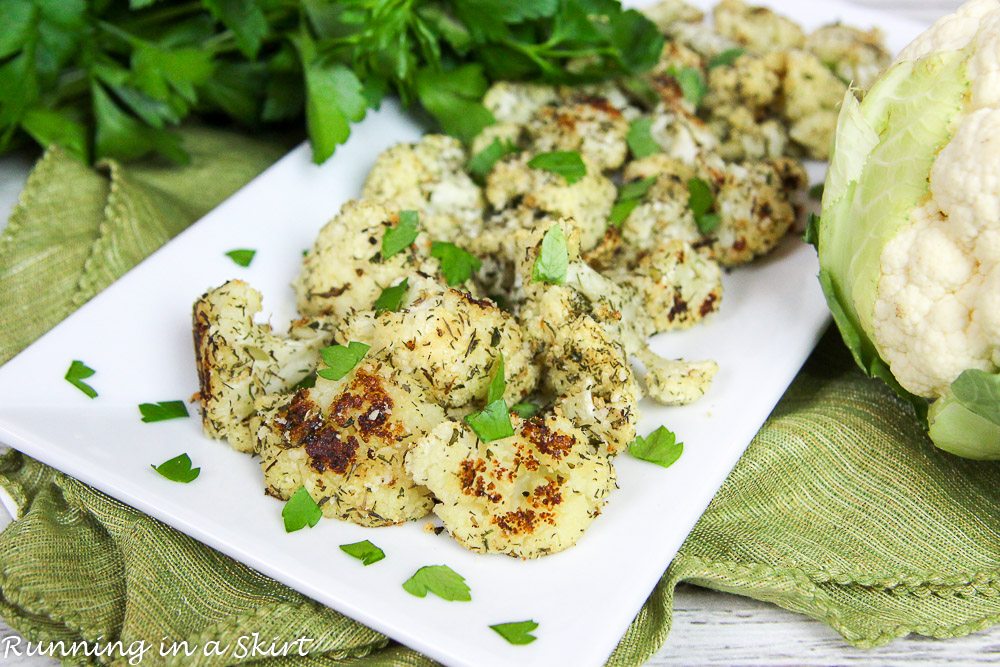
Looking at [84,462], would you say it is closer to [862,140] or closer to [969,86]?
[862,140]

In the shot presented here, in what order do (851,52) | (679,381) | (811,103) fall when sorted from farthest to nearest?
(851,52)
(811,103)
(679,381)

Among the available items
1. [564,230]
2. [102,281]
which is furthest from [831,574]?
[102,281]

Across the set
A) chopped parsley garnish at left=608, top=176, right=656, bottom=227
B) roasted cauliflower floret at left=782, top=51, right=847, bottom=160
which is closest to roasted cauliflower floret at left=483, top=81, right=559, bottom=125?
chopped parsley garnish at left=608, top=176, right=656, bottom=227

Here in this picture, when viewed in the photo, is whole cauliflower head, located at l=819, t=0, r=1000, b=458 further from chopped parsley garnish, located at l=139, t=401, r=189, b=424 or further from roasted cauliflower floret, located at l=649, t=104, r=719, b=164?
chopped parsley garnish, located at l=139, t=401, r=189, b=424

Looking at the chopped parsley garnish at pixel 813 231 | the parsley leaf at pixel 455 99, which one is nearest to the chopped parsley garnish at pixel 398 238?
the parsley leaf at pixel 455 99

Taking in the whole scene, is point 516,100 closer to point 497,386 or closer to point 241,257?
point 241,257

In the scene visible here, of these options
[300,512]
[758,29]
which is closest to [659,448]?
[300,512]
